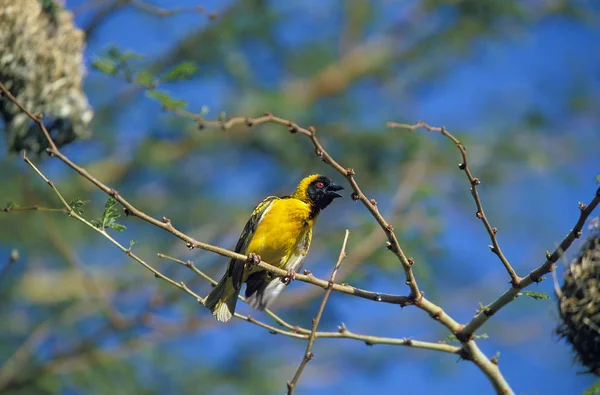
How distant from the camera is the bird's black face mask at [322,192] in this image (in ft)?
13.8

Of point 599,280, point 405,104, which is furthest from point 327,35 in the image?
point 599,280

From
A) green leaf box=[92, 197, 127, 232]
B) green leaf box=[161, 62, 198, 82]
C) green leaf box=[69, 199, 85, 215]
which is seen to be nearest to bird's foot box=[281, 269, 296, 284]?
green leaf box=[92, 197, 127, 232]

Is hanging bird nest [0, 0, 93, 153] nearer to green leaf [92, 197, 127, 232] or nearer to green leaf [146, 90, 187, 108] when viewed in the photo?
green leaf [146, 90, 187, 108]

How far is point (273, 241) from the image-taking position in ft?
Answer: 13.2

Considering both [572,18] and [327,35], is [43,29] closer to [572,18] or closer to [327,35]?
[327,35]

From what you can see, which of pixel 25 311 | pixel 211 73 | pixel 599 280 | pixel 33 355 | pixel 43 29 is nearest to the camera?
pixel 599 280

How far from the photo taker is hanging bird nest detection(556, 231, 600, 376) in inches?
118

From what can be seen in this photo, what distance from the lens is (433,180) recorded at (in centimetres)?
774

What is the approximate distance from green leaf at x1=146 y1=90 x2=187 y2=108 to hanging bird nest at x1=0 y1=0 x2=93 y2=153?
0.63 meters

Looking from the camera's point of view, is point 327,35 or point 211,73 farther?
point 327,35

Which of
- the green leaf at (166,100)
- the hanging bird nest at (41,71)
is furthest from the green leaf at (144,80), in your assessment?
the hanging bird nest at (41,71)

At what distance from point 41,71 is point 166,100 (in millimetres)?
768

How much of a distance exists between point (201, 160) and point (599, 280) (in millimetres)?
5614

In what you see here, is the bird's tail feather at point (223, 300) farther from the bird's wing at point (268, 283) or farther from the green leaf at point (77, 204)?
the green leaf at point (77, 204)
